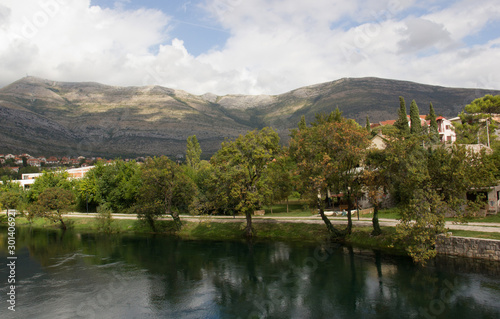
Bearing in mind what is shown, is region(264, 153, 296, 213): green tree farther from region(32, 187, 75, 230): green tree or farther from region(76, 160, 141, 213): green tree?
region(32, 187, 75, 230): green tree

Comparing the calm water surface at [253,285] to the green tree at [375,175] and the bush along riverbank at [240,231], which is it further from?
the green tree at [375,175]

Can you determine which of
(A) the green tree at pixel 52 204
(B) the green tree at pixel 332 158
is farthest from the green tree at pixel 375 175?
(A) the green tree at pixel 52 204

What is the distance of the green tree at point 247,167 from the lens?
4775 cm

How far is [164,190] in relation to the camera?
190ft

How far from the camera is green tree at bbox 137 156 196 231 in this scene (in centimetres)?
5731

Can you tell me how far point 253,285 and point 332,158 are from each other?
18636mm

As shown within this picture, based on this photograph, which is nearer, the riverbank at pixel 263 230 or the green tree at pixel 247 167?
the riverbank at pixel 263 230

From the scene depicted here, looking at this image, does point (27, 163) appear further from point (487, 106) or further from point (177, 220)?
point (487, 106)

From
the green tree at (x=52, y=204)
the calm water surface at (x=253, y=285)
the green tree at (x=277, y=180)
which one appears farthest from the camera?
the green tree at (x=52, y=204)

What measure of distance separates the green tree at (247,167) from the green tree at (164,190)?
975 cm

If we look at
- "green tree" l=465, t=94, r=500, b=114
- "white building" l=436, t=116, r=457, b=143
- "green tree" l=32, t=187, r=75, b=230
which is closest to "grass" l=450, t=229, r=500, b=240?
"green tree" l=32, t=187, r=75, b=230

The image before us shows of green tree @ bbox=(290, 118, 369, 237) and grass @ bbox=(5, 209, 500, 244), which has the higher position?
green tree @ bbox=(290, 118, 369, 237)

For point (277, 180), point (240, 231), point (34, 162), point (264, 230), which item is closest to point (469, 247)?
point (277, 180)

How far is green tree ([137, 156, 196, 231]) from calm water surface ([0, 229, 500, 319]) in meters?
14.5
